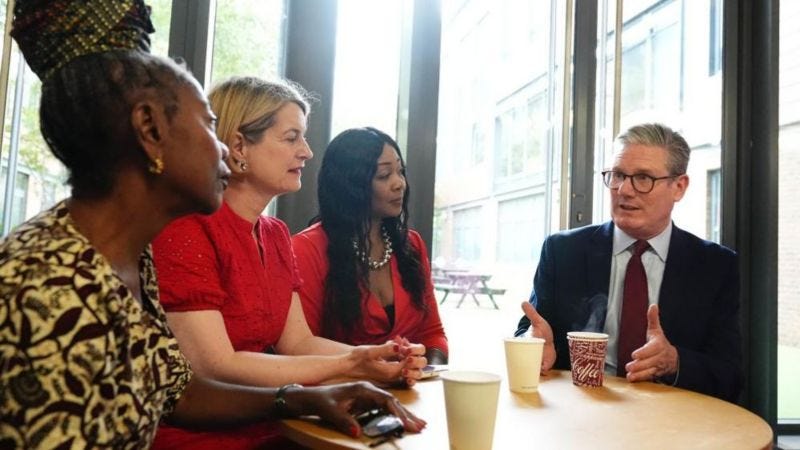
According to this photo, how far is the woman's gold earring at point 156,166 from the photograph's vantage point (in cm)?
→ 95

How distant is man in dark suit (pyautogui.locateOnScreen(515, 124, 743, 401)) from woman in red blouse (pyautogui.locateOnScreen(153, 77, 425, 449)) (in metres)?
0.64

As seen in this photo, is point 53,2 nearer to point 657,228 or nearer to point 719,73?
point 657,228

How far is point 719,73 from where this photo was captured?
3180 mm

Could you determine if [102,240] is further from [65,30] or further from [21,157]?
[21,157]

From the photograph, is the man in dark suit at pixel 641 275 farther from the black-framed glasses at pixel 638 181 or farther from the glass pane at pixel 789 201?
the glass pane at pixel 789 201

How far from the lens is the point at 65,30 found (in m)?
0.92

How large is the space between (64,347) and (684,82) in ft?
10.8

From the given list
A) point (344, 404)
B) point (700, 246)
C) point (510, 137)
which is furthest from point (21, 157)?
point (700, 246)

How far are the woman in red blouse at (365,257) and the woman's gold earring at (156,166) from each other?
119cm

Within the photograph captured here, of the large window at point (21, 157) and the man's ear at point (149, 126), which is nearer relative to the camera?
the man's ear at point (149, 126)

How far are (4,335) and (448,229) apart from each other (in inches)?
88.4

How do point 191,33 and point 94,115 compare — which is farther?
point 191,33

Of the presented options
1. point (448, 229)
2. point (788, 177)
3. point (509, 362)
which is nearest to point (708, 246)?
point (509, 362)

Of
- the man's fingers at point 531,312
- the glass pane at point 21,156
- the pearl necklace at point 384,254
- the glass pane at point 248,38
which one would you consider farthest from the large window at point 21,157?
the man's fingers at point 531,312
